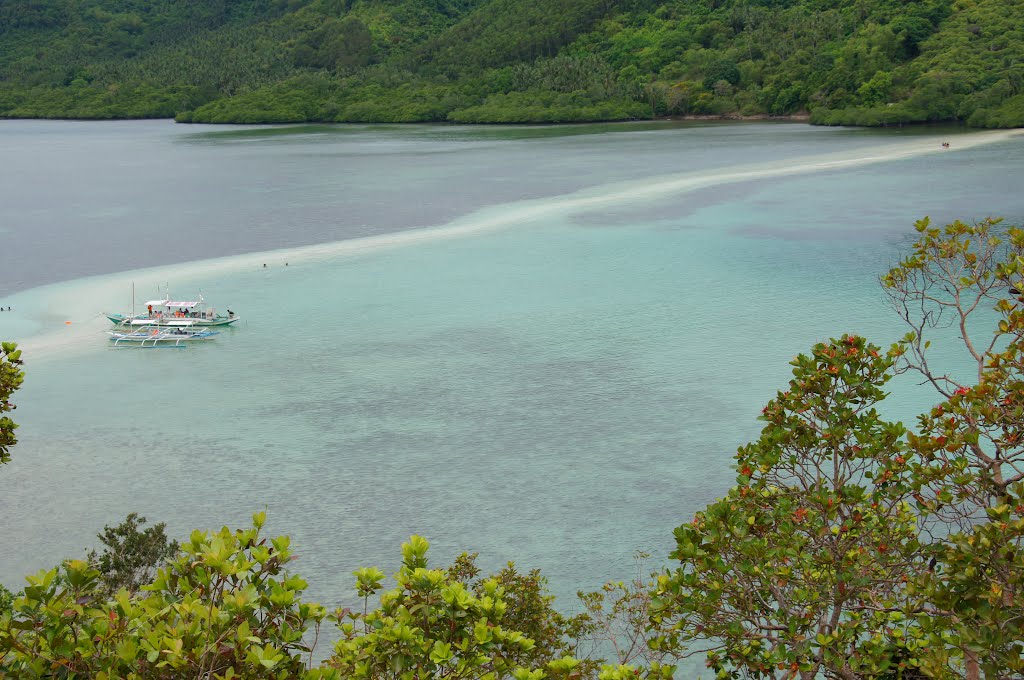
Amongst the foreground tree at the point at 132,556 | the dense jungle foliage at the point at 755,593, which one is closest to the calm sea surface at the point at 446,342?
the foreground tree at the point at 132,556

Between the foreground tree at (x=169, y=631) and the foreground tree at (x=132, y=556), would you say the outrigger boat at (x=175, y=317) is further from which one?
the foreground tree at (x=169, y=631)

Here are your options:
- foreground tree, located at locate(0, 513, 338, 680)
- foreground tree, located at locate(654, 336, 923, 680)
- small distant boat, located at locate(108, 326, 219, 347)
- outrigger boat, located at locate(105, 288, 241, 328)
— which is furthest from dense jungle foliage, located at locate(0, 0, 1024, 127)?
foreground tree, located at locate(0, 513, 338, 680)

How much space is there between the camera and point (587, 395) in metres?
21.2

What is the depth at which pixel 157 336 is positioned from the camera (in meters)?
26.3

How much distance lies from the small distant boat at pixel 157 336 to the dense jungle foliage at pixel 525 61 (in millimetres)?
59777

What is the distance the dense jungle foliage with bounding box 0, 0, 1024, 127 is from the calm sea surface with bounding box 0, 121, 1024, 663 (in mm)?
28549

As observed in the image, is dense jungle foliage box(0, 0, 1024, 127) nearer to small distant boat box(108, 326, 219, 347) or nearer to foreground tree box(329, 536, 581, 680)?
small distant boat box(108, 326, 219, 347)

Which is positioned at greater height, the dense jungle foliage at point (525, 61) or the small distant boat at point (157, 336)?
the dense jungle foliage at point (525, 61)

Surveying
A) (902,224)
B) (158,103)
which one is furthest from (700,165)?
(158,103)

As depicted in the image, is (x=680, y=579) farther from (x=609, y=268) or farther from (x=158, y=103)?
(x=158, y=103)

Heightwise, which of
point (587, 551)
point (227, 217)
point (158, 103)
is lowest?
point (587, 551)

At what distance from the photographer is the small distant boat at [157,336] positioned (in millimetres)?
26203

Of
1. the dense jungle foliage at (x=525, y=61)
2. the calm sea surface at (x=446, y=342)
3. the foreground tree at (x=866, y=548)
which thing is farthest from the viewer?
the dense jungle foliage at (x=525, y=61)

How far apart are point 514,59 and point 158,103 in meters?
38.2
